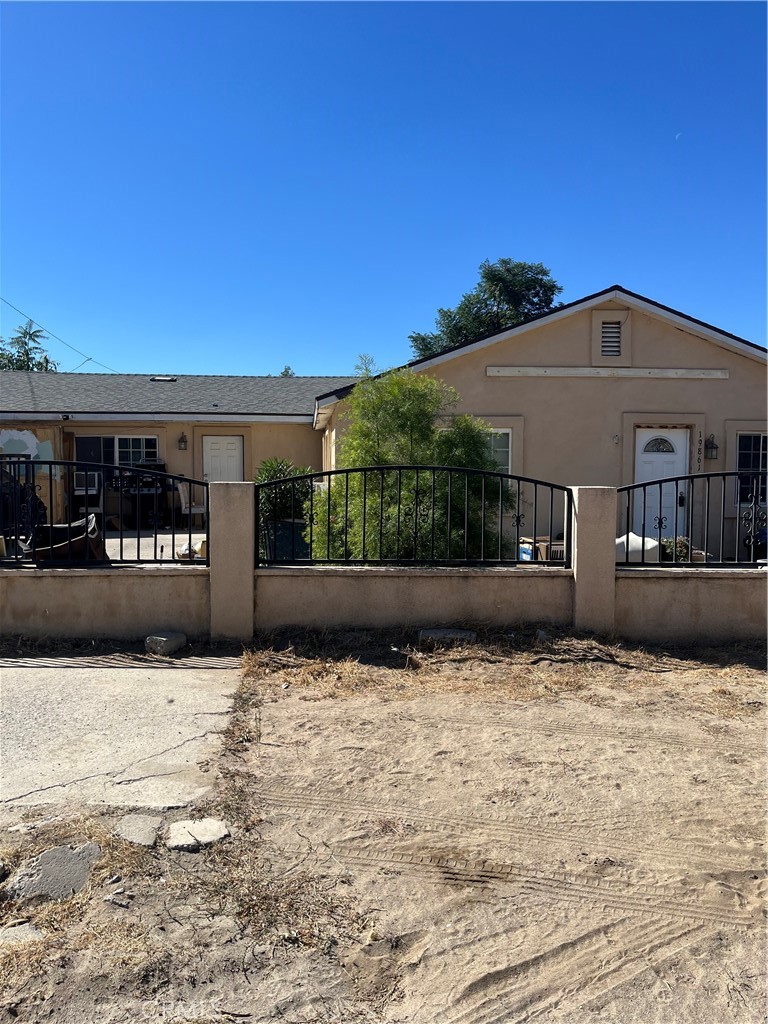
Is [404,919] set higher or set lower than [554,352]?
lower

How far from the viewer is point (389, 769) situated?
12.6ft

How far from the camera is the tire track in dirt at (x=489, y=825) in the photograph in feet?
9.96

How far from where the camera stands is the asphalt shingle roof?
50.4 ft

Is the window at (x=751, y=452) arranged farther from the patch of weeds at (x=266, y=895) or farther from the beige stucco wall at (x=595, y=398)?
the patch of weeds at (x=266, y=895)

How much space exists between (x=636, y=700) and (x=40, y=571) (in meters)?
5.12

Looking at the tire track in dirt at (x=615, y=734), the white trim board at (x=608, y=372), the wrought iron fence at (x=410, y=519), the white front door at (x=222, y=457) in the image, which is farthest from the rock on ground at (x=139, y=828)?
the white front door at (x=222, y=457)

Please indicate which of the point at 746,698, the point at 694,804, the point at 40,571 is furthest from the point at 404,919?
the point at 40,571

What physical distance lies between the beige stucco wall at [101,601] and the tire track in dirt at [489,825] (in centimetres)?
306

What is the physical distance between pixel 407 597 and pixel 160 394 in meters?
12.5

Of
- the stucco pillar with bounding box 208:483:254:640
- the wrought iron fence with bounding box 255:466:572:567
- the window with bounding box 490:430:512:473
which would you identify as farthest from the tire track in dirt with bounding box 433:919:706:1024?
the window with bounding box 490:430:512:473

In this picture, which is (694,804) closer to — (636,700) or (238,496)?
(636,700)

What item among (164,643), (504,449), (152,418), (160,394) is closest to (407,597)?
(164,643)

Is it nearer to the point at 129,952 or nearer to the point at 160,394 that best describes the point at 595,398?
the point at 160,394

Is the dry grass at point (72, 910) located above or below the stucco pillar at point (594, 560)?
below
